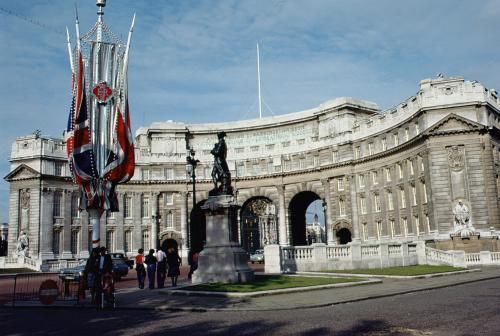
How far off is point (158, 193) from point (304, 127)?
21022 mm

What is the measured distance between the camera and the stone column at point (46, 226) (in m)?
60.6

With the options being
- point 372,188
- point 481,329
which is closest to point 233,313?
point 481,329

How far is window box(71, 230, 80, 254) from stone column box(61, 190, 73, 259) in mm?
728

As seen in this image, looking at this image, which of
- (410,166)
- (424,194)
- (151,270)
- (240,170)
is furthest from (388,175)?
(151,270)

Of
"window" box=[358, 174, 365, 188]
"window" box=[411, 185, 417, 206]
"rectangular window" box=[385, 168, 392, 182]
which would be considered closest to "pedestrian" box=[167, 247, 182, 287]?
"window" box=[411, 185, 417, 206]

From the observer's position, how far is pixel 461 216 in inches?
1848

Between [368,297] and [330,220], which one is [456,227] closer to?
[330,220]

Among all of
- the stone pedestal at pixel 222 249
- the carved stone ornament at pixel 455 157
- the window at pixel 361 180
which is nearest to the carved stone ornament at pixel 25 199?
the window at pixel 361 180

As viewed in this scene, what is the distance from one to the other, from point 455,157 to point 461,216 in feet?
18.4

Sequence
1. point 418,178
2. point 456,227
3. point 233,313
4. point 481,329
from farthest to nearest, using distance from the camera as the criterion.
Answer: point 418,178 < point 456,227 < point 233,313 < point 481,329

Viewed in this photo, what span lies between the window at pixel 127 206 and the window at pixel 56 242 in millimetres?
8564

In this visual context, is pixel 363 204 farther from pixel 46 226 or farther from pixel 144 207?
pixel 46 226

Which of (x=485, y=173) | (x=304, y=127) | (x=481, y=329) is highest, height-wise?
(x=304, y=127)

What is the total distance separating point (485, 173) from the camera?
47.8m
